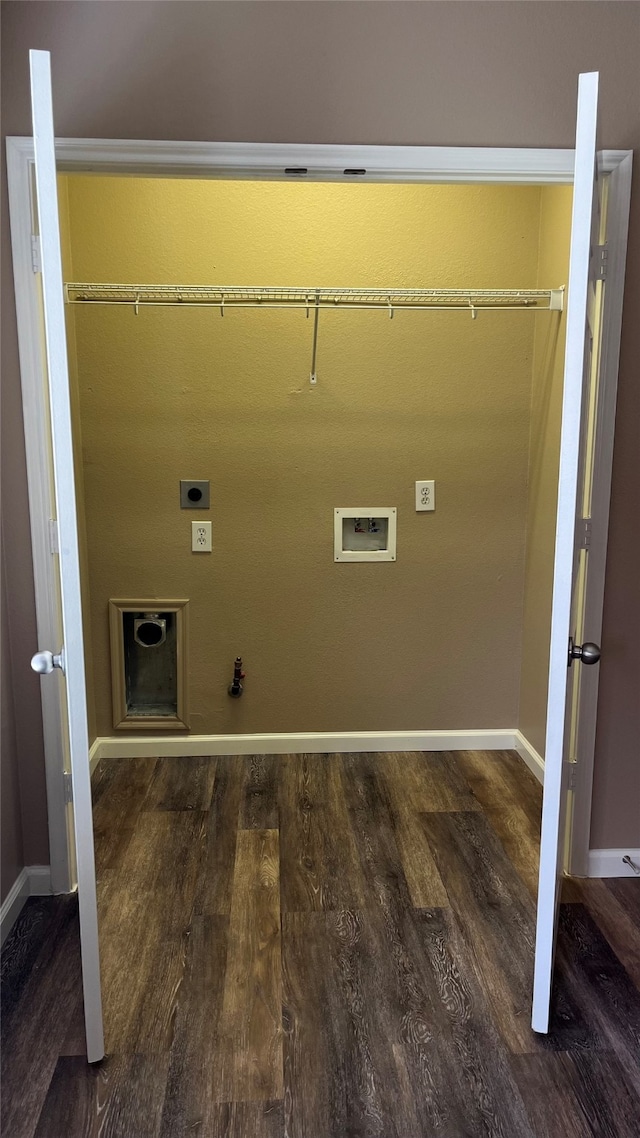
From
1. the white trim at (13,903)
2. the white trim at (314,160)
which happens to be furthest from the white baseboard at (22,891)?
the white trim at (314,160)

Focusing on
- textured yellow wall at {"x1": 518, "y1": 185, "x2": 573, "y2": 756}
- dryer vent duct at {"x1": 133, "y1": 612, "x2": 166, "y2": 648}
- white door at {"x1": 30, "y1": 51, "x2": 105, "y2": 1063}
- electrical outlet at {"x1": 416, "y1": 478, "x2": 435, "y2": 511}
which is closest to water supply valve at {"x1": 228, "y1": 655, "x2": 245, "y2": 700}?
dryer vent duct at {"x1": 133, "y1": 612, "x2": 166, "y2": 648}

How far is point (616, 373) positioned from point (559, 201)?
1062 mm

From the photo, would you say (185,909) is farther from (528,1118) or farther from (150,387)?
(150,387)

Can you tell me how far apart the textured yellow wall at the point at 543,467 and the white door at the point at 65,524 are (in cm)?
192

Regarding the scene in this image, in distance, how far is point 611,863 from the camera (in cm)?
237

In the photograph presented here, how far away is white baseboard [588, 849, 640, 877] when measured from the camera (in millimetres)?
2369

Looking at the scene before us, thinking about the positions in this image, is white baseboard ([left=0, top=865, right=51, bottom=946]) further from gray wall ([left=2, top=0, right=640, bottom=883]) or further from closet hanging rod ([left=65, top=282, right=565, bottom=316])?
closet hanging rod ([left=65, top=282, right=565, bottom=316])

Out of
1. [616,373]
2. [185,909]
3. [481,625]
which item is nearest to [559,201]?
[616,373]

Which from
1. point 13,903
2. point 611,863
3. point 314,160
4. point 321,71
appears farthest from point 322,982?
point 321,71

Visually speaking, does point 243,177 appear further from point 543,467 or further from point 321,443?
point 543,467

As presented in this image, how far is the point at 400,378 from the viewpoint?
309cm

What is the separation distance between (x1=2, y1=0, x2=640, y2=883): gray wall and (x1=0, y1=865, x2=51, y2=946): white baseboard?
→ 1171 millimetres

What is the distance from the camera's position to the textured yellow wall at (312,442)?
2961 millimetres

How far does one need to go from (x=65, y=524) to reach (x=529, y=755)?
7.70 ft
